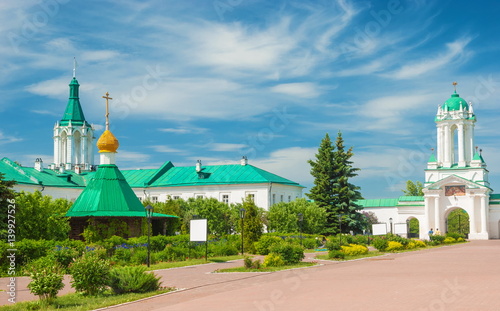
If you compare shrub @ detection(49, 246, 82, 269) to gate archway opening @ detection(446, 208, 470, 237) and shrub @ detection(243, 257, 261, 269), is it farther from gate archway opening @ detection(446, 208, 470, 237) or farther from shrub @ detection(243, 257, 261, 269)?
gate archway opening @ detection(446, 208, 470, 237)

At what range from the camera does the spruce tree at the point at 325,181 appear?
157ft

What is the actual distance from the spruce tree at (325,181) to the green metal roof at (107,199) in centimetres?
2214

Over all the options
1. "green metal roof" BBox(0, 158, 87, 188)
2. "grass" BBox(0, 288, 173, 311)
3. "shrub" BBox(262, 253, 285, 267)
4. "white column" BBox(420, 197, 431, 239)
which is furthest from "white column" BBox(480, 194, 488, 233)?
"grass" BBox(0, 288, 173, 311)

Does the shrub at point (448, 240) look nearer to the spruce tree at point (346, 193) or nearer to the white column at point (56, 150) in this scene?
the spruce tree at point (346, 193)

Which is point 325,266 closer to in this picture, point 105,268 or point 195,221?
point 195,221

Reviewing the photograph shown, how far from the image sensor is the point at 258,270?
18.6 metres

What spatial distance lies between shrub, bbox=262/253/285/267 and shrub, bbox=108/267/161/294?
6.88m

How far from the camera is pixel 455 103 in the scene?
223 feet

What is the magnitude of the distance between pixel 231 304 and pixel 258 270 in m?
7.47

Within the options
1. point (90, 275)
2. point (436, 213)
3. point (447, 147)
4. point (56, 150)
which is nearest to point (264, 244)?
point (90, 275)

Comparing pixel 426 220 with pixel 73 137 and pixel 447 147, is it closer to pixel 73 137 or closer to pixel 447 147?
pixel 447 147

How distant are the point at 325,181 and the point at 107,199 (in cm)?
2399

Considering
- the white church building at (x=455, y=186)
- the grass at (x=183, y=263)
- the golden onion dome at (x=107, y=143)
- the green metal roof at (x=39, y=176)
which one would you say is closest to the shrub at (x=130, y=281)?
the grass at (x=183, y=263)

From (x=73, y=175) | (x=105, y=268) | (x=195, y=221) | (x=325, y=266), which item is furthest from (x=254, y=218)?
(x=73, y=175)
